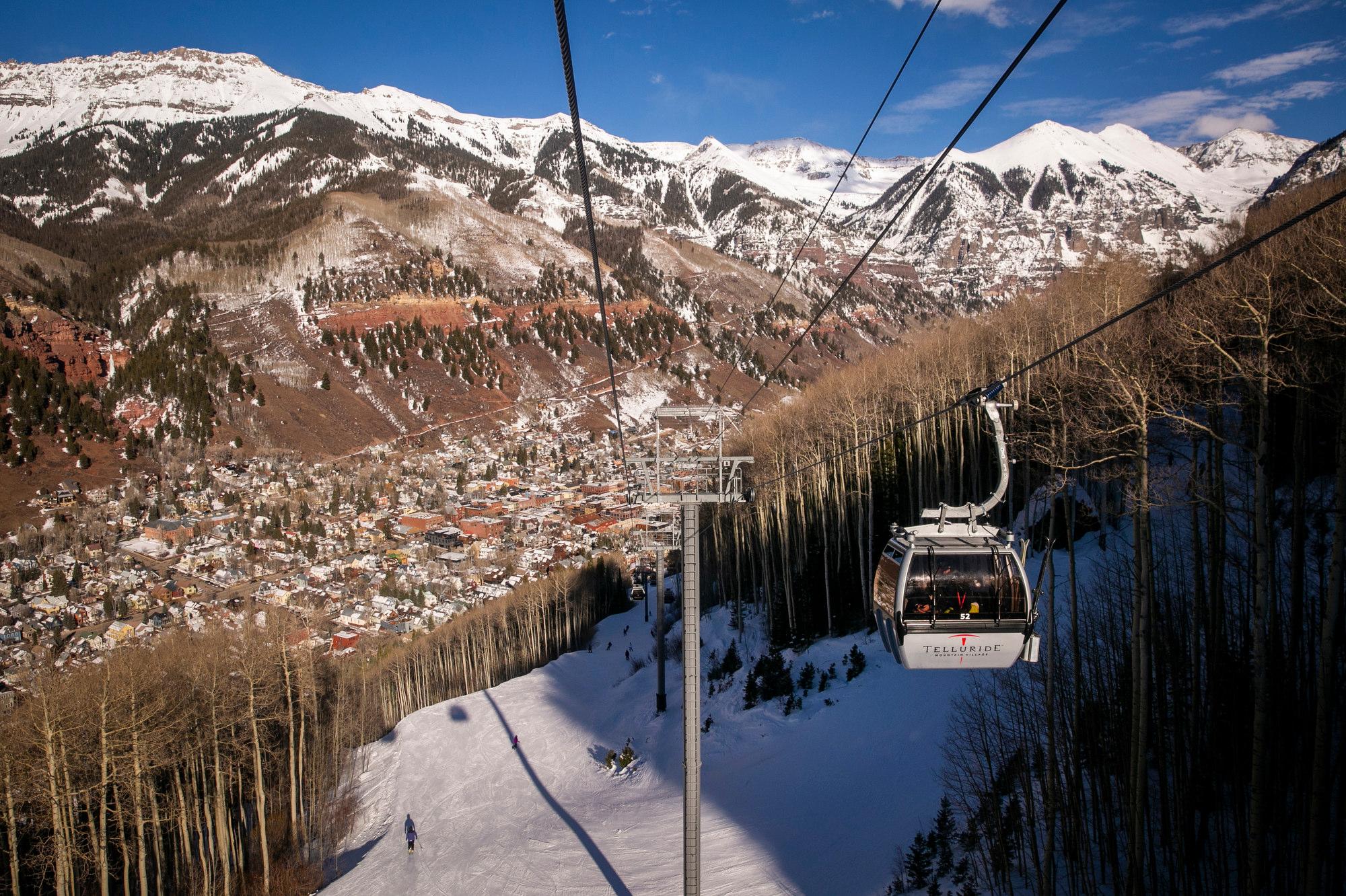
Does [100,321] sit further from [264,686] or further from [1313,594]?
[1313,594]

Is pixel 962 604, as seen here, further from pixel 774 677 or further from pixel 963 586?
pixel 774 677

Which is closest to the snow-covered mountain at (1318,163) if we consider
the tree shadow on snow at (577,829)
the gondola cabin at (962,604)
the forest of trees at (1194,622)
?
the forest of trees at (1194,622)

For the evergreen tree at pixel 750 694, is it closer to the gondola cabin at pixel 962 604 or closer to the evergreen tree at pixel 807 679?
the evergreen tree at pixel 807 679

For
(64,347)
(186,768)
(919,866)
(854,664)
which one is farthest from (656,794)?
(64,347)

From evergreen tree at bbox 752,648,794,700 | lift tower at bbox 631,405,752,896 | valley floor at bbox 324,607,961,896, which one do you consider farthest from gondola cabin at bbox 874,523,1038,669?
evergreen tree at bbox 752,648,794,700

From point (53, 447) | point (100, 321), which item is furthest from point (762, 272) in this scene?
point (53, 447)

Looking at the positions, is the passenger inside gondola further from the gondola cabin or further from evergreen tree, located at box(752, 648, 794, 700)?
evergreen tree, located at box(752, 648, 794, 700)
